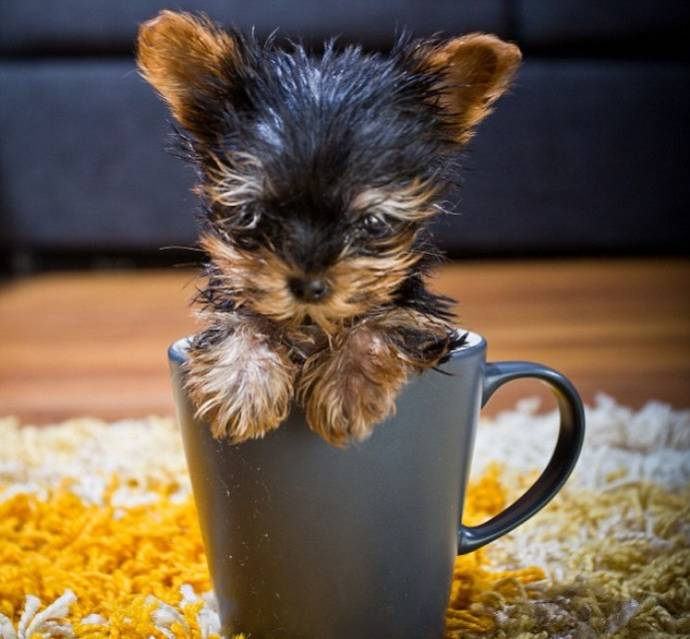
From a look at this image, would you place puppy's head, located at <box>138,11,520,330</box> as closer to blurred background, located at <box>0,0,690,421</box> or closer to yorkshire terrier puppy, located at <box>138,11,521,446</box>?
yorkshire terrier puppy, located at <box>138,11,521,446</box>

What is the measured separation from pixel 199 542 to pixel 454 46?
22.7 inches

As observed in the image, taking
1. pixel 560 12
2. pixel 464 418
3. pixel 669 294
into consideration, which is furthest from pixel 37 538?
pixel 560 12

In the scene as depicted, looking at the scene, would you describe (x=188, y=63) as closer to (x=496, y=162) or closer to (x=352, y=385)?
(x=352, y=385)

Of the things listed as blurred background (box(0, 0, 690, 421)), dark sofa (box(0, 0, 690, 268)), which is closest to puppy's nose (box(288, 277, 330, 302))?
blurred background (box(0, 0, 690, 421))

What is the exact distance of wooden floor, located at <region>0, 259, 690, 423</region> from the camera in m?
1.87

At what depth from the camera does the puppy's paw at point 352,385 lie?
727 millimetres

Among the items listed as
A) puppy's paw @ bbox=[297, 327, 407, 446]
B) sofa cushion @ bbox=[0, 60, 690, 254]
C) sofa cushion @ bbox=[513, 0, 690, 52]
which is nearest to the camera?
puppy's paw @ bbox=[297, 327, 407, 446]

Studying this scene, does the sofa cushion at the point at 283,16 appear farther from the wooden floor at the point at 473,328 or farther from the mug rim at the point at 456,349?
the mug rim at the point at 456,349

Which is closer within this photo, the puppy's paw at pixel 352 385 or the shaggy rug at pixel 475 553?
the puppy's paw at pixel 352 385

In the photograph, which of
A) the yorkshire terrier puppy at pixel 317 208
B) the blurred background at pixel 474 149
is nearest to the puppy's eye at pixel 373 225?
the yorkshire terrier puppy at pixel 317 208

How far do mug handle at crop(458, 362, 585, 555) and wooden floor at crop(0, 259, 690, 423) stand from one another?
32.5 inches

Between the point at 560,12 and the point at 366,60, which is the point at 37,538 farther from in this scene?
the point at 560,12

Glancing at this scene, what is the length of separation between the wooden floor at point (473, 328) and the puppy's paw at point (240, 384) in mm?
993

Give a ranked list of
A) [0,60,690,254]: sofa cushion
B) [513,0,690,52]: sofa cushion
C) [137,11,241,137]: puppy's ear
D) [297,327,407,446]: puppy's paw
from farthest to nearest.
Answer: [0,60,690,254]: sofa cushion < [513,0,690,52]: sofa cushion < [137,11,241,137]: puppy's ear < [297,327,407,446]: puppy's paw
